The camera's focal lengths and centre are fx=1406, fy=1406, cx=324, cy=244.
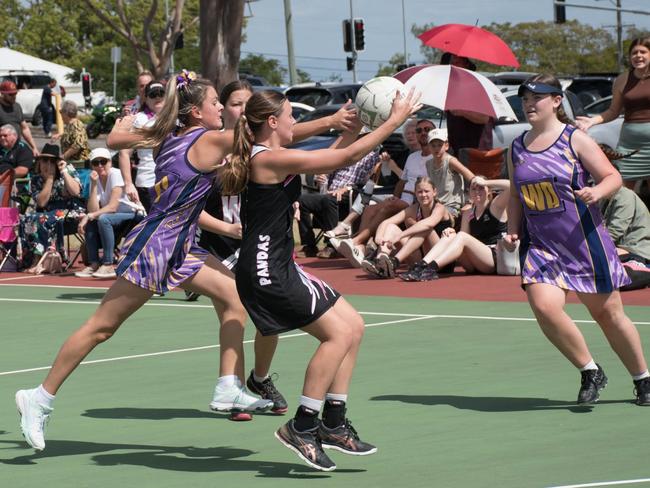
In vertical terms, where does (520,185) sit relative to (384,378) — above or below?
above

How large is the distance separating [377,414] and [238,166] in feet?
7.00

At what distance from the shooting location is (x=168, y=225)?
7922mm

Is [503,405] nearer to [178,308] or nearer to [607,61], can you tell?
[178,308]

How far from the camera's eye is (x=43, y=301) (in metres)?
15.1

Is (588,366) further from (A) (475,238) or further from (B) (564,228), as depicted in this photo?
(A) (475,238)

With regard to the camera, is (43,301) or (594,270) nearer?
(594,270)

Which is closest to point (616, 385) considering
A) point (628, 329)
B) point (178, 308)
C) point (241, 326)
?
point (628, 329)

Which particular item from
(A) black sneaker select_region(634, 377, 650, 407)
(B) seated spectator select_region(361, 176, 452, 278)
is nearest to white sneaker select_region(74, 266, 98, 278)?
(B) seated spectator select_region(361, 176, 452, 278)

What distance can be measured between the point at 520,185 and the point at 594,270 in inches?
26.6

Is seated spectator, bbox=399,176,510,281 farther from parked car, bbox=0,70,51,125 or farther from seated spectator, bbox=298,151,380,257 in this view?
parked car, bbox=0,70,51,125

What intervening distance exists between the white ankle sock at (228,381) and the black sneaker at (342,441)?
4.25 ft

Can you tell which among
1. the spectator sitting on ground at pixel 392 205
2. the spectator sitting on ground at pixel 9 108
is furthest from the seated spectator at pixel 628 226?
the spectator sitting on ground at pixel 9 108

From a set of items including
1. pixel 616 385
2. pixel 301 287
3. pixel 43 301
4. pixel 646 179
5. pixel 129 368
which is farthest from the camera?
pixel 646 179

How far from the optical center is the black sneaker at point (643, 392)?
8.49 m
